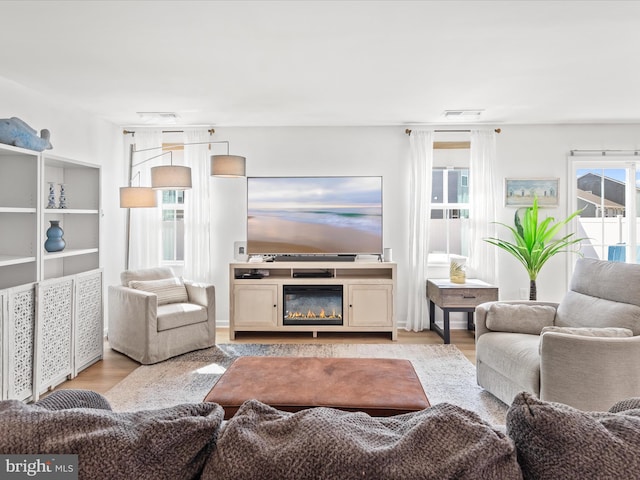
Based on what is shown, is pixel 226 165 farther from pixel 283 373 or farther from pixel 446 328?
pixel 446 328

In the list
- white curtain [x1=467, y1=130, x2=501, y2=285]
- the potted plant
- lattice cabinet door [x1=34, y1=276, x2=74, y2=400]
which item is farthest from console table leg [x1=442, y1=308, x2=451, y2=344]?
lattice cabinet door [x1=34, y1=276, x2=74, y2=400]

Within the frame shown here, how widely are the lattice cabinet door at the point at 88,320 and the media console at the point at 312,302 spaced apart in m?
1.29

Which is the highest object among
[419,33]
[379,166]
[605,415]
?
[419,33]

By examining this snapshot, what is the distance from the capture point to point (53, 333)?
3176 millimetres

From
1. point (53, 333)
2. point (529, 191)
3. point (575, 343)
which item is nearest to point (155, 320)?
point (53, 333)

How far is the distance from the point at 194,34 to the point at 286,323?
305cm

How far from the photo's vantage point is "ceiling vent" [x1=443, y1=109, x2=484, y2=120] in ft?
14.1

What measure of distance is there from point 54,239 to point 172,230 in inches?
69.5

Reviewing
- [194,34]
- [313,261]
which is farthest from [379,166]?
[194,34]

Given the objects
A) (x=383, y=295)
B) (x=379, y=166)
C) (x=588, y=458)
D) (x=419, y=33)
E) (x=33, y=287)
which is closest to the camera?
(x=588, y=458)

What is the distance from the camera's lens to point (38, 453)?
0.75m

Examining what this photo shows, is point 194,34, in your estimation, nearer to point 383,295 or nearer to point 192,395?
point 192,395

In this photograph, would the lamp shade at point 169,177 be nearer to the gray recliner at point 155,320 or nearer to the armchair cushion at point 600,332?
the gray recliner at point 155,320

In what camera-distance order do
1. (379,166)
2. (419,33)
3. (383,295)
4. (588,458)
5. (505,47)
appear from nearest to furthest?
(588,458) → (419,33) → (505,47) → (383,295) → (379,166)
